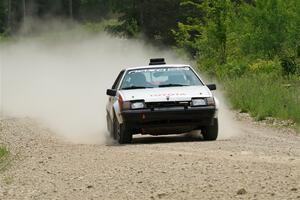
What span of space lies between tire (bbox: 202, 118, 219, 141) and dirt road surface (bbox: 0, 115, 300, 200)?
0.82 ft

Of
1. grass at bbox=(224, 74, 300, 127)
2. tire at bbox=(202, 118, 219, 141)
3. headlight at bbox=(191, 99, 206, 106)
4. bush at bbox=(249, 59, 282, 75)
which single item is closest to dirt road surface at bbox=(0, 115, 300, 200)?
tire at bbox=(202, 118, 219, 141)

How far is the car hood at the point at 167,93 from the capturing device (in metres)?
15.3

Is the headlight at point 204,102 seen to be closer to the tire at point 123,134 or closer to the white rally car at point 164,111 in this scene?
the white rally car at point 164,111

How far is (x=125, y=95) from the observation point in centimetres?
1556

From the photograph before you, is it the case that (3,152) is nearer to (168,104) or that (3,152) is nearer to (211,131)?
(168,104)

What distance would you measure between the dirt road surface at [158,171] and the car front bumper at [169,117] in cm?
39

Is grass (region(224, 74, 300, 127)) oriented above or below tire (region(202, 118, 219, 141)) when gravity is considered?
below

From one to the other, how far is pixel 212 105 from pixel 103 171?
14.3 feet

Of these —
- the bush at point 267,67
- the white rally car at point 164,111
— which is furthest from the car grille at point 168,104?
the bush at point 267,67

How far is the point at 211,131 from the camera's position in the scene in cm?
1570

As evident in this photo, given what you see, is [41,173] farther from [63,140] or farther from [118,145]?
[63,140]

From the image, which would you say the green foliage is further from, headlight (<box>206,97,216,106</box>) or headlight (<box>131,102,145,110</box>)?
headlight (<box>206,97,216,106</box>)

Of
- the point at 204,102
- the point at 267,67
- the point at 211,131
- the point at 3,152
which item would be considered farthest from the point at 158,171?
the point at 267,67

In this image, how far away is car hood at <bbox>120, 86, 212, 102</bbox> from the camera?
15266 millimetres
